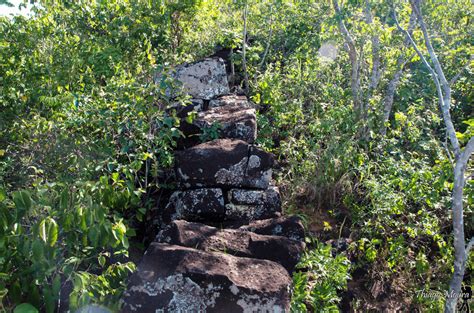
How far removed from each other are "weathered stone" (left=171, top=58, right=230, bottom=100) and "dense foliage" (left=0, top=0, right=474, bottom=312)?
46cm

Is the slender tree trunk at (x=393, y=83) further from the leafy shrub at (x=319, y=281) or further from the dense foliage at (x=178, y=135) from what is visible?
the leafy shrub at (x=319, y=281)

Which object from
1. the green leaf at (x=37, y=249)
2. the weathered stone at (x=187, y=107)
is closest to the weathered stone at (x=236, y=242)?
the green leaf at (x=37, y=249)

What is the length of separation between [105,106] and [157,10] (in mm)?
2632

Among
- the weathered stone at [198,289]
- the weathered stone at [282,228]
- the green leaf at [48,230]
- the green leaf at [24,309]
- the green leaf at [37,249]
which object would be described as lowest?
the weathered stone at [282,228]

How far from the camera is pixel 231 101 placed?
607cm

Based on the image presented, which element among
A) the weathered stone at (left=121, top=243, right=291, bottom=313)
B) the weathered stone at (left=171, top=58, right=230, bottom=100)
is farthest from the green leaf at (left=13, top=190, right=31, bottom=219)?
the weathered stone at (left=171, top=58, right=230, bottom=100)

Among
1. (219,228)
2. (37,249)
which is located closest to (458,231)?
(219,228)

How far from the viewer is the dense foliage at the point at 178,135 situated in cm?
310

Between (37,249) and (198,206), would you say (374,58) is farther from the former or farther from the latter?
(37,249)

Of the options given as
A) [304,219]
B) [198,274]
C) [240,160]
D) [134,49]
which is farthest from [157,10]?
[198,274]

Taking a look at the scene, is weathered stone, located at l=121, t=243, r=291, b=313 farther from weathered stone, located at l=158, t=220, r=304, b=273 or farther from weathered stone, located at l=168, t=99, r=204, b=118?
weathered stone, located at l=168, t=99, r=204, b=118

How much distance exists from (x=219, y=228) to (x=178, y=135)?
38.6 inches

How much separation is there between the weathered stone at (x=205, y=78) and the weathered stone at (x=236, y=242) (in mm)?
2731

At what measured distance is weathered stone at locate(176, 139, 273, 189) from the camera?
4668 mm
